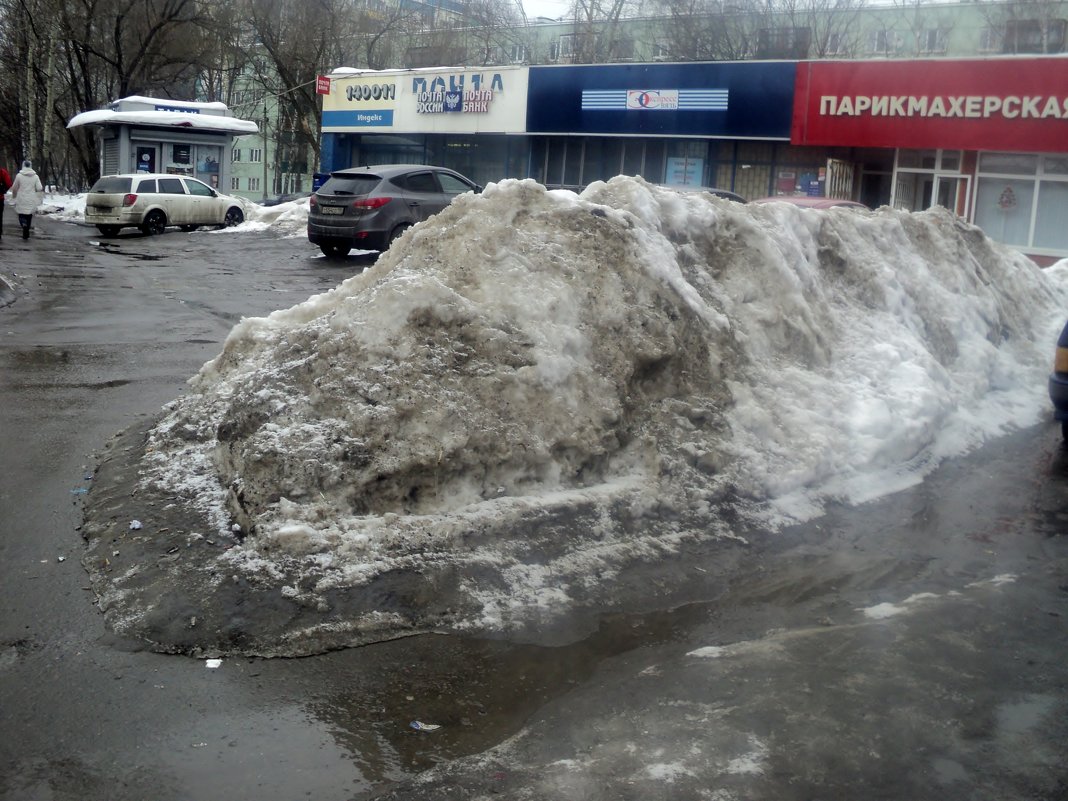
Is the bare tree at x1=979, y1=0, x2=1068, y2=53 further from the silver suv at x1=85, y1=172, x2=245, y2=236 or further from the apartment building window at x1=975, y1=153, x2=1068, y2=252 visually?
the silver suv at x1=85, y1=172, x2=245, y2=236

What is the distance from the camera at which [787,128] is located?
27.0m

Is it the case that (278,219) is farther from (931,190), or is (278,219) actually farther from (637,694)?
(637,694)

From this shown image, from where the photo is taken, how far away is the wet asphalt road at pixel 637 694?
3.33m

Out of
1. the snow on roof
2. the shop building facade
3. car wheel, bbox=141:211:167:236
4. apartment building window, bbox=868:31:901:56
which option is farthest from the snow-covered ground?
apartment building window, bbox=868:31:901:56

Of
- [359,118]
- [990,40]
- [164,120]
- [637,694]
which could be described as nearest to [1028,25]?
[990,40]

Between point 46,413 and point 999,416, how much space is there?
23.4 ft

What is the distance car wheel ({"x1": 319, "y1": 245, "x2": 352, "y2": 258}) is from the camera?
20.4 m

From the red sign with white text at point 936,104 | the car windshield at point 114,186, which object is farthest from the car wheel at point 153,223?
the red sign with white text at point 936,104

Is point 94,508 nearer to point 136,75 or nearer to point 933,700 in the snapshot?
point 933,700

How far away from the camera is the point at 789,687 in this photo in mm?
3949

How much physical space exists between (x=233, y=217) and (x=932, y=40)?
24888mm

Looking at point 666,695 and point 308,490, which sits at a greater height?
point 308,490

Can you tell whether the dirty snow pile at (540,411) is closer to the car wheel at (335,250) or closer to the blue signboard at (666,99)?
the car wheel at (335,250)

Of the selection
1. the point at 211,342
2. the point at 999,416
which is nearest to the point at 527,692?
the point at 999,416
